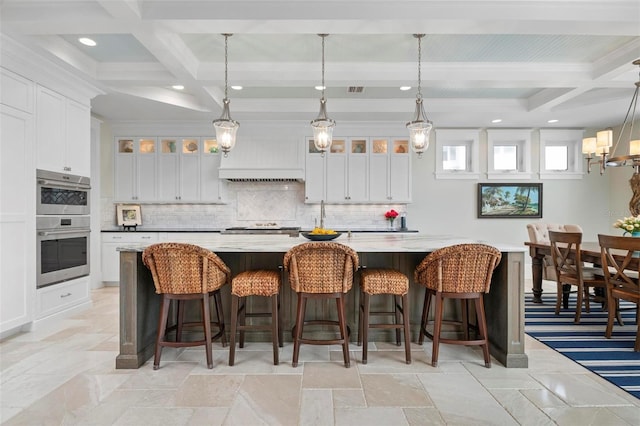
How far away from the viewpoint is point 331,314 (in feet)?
9.98

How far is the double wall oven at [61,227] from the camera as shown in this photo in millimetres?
3512

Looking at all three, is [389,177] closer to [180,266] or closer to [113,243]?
[180,266]

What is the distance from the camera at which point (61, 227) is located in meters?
3.75

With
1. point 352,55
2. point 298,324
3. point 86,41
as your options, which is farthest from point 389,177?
point 86,41

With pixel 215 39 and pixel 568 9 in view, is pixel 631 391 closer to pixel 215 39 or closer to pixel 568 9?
pixel 568 9

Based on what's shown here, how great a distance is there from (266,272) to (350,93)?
3.07 m

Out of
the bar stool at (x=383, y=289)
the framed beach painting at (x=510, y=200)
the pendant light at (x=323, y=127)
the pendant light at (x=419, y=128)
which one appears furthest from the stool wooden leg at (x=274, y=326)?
the framed beach painting at (x=510, y=200)

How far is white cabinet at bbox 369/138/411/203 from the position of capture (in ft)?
18.8

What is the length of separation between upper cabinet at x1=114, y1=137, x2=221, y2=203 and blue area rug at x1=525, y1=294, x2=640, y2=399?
463cm

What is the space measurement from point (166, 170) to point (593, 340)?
5.77 m

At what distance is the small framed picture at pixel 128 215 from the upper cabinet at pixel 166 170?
0.65ft

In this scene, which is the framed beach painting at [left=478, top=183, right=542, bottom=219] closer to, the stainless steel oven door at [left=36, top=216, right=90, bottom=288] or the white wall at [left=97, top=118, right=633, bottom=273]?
the white wall at [left=97, top=118, right=633, bottom=273]

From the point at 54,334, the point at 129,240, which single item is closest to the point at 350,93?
the point at 129,240

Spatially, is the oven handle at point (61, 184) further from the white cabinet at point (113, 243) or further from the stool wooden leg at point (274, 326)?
the stool wooden leg at point (274, 326)
